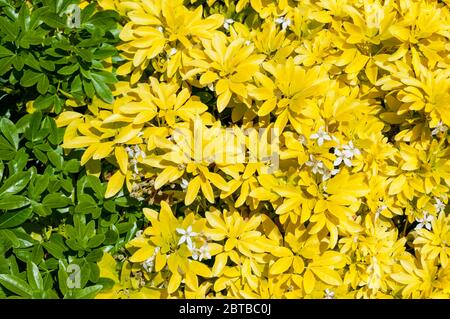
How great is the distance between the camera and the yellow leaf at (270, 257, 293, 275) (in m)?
1.82

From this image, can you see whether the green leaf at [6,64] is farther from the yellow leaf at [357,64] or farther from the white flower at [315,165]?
the yellow leaf at [357,64]

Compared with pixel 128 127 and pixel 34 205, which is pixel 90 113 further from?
pixel 34 205

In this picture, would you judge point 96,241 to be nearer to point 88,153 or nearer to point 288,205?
point 88,153

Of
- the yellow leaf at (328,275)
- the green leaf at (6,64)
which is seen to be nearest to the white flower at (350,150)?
the yellow leaf at (328,275)

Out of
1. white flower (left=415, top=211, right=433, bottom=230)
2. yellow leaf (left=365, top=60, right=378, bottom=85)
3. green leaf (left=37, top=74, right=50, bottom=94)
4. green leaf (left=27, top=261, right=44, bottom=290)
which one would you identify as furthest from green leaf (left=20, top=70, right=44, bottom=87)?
white flower (left=415, top=211, right=433, bottom=230)

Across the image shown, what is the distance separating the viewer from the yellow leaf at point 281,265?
182 centimetres

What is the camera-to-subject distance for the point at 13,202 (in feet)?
5.78

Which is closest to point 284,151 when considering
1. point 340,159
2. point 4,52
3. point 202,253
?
point 340,159

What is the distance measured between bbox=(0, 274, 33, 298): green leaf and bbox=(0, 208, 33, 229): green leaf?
164 millimetres

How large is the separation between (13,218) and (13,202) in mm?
73

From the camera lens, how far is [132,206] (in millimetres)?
2092
